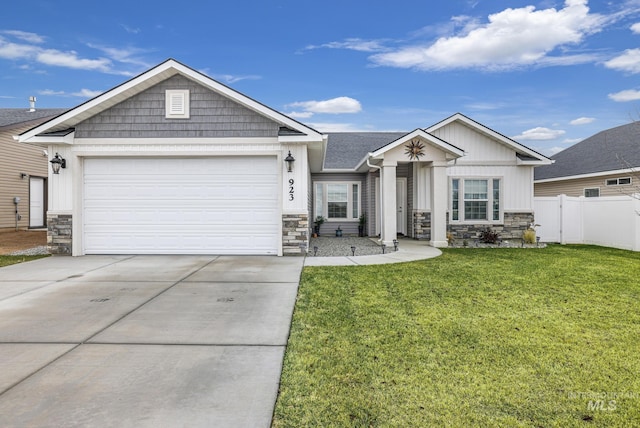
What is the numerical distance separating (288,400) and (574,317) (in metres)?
3.90

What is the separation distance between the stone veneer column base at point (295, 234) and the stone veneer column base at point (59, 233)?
577cm

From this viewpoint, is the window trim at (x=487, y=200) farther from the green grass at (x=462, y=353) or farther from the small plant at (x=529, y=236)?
the green grass at (x=462, y=353)

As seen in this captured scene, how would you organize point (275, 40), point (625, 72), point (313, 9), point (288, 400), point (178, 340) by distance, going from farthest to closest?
point (275, 40)
point (625, 72)
point (313, 9)
point (178, 340)
point (288, 400)

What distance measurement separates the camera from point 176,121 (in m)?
9.34

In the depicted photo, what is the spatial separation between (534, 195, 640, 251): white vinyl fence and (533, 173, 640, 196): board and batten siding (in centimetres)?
291

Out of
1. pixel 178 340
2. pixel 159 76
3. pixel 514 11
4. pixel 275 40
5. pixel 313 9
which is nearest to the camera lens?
pixel 178 340

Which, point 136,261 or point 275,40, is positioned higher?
point 275,40

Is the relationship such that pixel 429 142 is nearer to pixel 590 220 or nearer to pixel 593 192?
pixel 590 220

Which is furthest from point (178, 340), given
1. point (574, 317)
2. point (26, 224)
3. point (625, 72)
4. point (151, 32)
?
point (625, 72)

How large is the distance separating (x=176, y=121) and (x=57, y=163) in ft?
10.6

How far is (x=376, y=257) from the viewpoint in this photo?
29.9 feet

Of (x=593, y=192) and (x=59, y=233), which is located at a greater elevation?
(x=593, y=192)

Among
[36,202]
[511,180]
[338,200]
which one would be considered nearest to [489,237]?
[511,180]

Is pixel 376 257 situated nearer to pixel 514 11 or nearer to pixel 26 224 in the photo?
pixel 514 11
